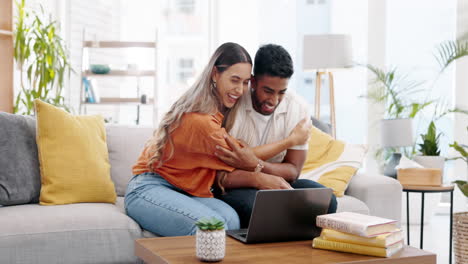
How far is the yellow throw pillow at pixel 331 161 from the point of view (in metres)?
3.01

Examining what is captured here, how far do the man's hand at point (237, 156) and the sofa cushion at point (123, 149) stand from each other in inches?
29.8

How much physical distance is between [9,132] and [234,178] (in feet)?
3.39

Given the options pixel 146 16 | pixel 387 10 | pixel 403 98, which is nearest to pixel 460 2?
pixel 387 10

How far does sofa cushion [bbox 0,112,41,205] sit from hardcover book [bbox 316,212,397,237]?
138cm

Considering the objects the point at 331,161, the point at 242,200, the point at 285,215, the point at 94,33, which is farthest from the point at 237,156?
the point at 94,33

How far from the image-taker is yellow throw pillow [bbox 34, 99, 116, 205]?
2602 mm

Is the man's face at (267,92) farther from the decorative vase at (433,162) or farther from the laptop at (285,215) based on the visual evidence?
the decorative vase at (433,162)

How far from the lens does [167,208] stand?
2.26 metres

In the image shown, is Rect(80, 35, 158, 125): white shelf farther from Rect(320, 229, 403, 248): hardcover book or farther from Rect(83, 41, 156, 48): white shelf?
Rect(320, 229, 403, 248): hardcover book

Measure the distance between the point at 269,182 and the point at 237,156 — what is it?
0.17m

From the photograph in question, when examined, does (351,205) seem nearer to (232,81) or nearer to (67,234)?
(232,81)

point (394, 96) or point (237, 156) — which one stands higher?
point (394, 96)

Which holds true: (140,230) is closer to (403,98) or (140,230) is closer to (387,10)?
(403,98)

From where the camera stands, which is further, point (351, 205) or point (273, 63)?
point (351, 205)
